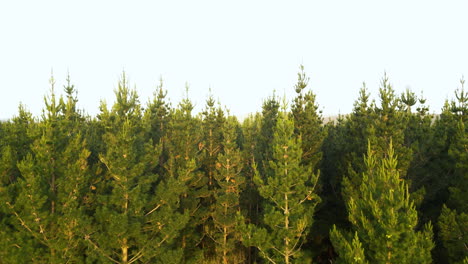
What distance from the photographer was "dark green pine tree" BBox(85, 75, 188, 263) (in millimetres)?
16500

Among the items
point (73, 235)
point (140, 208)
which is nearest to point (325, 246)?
point (140, 208)

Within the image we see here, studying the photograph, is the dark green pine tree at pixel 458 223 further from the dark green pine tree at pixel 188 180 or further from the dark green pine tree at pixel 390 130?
the dark green pine tree at pixel 188 180

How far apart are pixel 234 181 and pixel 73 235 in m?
10.3

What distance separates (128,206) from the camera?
17.3m

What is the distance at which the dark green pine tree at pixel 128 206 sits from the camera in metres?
16.5

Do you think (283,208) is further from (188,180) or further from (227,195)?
(188,180)

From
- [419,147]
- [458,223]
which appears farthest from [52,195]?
[419,147]

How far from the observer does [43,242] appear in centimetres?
1703

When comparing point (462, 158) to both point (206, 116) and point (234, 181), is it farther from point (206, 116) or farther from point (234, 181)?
point (206, 116)

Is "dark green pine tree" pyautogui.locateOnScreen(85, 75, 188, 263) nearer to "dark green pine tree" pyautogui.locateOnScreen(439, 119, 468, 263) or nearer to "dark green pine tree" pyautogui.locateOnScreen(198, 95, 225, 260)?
"dark green pine tree" pyautogui.locateOnScreen(198, 95, 225, 260)

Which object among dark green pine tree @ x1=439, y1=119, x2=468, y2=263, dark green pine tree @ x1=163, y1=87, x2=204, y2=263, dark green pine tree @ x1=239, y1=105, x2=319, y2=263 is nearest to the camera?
dark green pine tree @ x1=439, y1=119, x2=468, y2=263

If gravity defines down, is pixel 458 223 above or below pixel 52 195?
below

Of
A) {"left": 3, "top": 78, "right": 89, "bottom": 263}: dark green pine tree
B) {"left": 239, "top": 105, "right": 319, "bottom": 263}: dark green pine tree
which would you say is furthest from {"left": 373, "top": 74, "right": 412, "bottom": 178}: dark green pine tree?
{"left": 3, "top": 78, "right": 89, "bottom": 263}: dark green pine tree

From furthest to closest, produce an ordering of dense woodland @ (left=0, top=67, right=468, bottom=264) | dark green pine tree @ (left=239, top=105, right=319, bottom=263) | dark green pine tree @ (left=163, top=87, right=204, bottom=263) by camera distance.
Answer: dark green pine tree @ (left=163, top=87, right=204, bottom=263) → dark green pine tree @ (left=239, top=105, right=319, bottom=263) → dense woodland @ (left=0, top=67, right=468, bottom=264)
